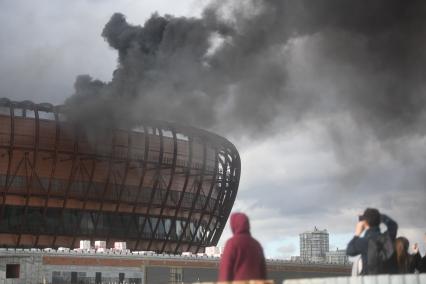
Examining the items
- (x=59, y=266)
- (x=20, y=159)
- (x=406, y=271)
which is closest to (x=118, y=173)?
(x=20, y=159)

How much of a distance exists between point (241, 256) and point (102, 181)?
60.5m

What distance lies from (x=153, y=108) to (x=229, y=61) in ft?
40.1

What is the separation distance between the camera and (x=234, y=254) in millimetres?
9625

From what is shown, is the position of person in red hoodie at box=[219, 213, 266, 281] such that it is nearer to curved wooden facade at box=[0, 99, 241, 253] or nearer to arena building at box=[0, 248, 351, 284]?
arena building at box=[0, 248, 351, 284]

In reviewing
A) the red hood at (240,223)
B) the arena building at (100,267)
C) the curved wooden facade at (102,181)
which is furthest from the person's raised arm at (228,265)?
the curved wooden facade at (102,181)

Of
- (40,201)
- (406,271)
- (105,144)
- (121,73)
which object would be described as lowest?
(406,271)

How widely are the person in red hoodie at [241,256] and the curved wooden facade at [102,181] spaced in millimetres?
56089

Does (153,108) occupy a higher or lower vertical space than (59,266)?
higher

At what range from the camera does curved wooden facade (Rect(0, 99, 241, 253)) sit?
6600 centimetres

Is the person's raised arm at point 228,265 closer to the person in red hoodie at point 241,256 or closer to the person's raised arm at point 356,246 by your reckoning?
the person in red hoodie at point 241,256

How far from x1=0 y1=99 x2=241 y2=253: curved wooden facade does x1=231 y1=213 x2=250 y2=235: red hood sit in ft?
184

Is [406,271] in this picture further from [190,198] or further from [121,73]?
[190,198]

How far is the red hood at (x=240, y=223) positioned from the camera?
31.5 ft

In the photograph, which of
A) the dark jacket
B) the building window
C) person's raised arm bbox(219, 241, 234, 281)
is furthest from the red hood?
the building window
